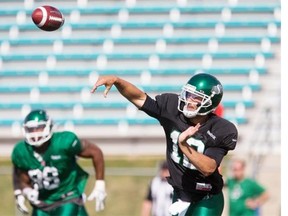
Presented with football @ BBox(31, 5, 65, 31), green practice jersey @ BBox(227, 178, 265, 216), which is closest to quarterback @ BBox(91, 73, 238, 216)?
football @ BBox(31, 5, 65, 31)

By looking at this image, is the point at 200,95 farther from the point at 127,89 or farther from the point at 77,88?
the point at 77,88

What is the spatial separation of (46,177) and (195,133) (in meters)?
2.07

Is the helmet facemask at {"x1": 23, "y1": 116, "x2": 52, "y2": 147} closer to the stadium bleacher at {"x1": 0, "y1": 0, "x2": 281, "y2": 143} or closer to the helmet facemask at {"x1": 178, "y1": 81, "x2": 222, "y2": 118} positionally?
the helmet facemask at {"x1": 178, "y1": 81, "x2": 222, "y2": 118}

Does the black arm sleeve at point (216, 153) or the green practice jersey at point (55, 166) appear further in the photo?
the green practice jersey at point (55, 166)

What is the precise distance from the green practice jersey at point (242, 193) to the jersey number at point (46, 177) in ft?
12.0

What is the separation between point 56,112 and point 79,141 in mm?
6833

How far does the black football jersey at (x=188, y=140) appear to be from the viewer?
4.88 meters

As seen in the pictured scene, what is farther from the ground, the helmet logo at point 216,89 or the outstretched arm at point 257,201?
the helmet logo at point 216,89

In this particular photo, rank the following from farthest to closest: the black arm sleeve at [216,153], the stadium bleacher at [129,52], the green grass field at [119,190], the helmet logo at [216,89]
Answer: the stadium bleacher at [129,52]
the green grass field at [119,190]
the helmet logo at [216,89]
the black arm sleeve at [216,153]

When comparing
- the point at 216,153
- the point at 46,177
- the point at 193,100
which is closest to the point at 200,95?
the point at 193,100

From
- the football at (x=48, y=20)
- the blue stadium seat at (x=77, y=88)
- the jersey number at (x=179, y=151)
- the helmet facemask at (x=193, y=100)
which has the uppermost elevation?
the football at (x=48, y=20)

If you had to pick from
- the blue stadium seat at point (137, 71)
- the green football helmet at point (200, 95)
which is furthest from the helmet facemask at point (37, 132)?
the blue stadium seat at point (137, 71)

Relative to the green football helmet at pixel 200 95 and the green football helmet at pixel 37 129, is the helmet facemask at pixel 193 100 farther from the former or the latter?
the green football helmet at pixel 37 129

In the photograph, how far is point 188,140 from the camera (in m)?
4.95
